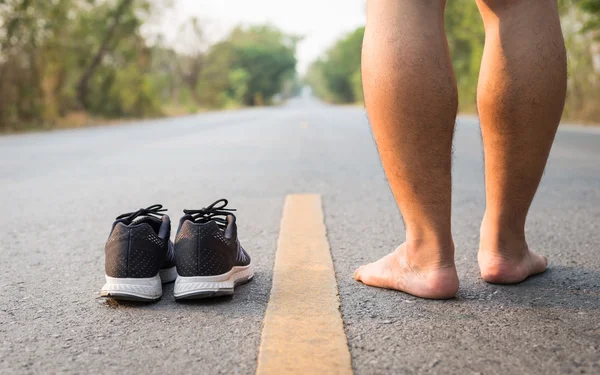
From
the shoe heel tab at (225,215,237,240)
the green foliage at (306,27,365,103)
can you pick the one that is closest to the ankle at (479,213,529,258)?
the shoe heel tab at (225,215,237,240)

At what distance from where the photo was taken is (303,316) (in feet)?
5.34

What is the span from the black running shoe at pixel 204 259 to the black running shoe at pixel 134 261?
65 millimetres

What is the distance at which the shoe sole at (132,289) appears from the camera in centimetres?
171

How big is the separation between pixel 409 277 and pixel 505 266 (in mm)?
313

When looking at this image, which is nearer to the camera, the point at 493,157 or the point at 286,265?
the point at 493,157

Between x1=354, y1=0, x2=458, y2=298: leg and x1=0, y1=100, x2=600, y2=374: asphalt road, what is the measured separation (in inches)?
4.8

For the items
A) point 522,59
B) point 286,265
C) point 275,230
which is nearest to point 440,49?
point 522,59

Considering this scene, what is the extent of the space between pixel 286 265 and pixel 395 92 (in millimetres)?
747

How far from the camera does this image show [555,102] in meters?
1.81

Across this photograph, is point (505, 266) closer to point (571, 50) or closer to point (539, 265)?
point (539, 265)

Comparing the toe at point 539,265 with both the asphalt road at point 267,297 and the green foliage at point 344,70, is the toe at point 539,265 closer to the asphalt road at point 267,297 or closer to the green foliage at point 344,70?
the asphalt road at point 267,297

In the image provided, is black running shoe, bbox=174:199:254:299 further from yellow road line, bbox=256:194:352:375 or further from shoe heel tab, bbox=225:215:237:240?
yellow road line, bbox=256:194:352:375

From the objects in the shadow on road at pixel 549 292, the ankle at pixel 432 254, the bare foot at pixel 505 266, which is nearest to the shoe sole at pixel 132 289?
the ankle at pixel 432 254

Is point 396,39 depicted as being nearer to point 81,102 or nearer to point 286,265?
point 286,265
